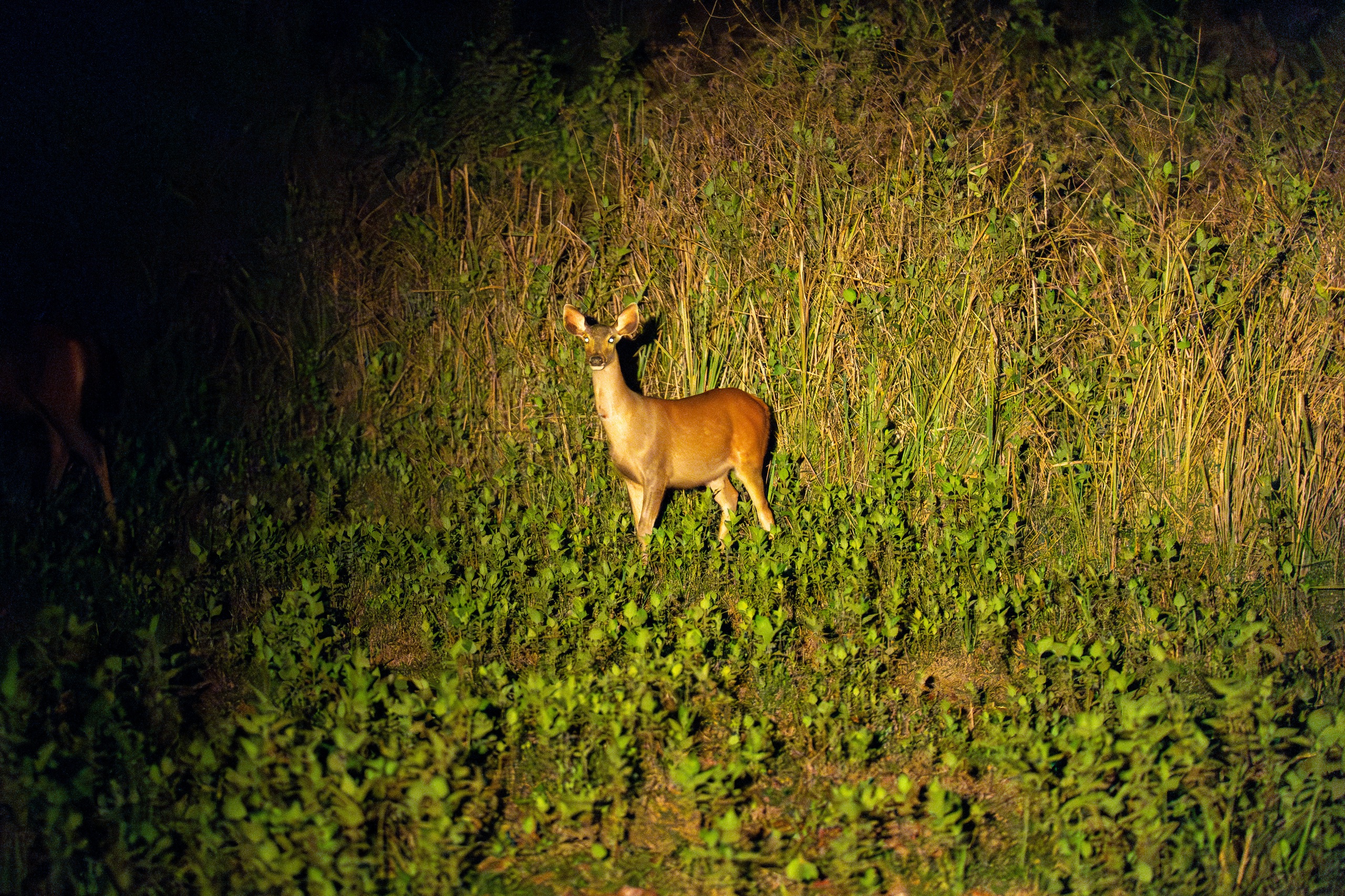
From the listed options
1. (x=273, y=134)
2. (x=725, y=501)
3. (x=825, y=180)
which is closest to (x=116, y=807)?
(x=725, y=501)

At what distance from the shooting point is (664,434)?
594cm

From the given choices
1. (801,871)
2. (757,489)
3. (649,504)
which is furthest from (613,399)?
(801,871)

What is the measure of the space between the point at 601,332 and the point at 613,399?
1.21 feet

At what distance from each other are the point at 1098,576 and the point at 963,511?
0.91 meters

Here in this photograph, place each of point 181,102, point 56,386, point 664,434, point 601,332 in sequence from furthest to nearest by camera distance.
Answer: point 181,102 < point 56,386 < point 664,434 < point 601,332

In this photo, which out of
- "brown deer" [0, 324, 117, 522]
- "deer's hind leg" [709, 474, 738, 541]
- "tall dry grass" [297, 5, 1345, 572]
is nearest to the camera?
"tall dry grass" [297, 5, 1345, 572]

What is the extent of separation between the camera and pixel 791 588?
17.6 feet

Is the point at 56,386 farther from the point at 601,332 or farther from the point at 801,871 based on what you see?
→ the point at 801,871

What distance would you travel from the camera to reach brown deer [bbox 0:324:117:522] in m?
6.85

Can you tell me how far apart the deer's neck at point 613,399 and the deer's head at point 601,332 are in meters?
0.05

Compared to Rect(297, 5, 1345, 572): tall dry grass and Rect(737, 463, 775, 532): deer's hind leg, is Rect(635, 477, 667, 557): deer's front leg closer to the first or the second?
Rect(737, 463, 775, 532): deer's hind leg

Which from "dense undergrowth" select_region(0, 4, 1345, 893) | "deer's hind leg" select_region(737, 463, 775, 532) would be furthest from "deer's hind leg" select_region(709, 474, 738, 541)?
"deer's hind leg" select_region(737, 463, 775, 532)

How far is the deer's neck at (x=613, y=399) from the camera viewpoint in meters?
5.82

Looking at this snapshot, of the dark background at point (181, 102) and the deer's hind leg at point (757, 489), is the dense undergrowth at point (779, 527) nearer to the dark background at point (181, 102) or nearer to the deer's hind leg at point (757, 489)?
the deer's hind leg at point (757, 489)
